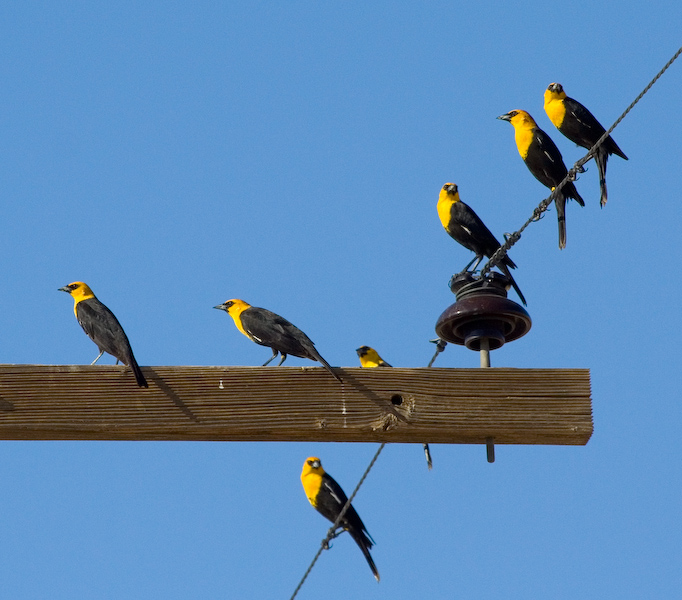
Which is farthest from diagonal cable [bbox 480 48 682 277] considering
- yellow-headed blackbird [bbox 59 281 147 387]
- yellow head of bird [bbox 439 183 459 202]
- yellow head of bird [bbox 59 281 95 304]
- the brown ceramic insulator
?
yellow head of bird [bbox 59 281 95 304]

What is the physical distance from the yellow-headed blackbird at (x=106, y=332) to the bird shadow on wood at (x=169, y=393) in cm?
3

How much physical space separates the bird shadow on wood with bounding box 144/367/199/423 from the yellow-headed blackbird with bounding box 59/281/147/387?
0.03 meters

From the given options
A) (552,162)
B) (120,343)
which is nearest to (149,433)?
(120,343)

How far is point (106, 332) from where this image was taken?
445 centimetres

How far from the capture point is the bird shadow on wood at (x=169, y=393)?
3023 mm

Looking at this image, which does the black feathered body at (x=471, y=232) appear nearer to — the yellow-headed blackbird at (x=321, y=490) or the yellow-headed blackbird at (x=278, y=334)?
the yellow-headed blackbird at (x=278, y=334)

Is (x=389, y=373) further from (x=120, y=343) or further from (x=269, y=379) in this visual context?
(x=120, y=343)

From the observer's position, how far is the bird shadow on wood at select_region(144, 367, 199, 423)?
9.92 ft

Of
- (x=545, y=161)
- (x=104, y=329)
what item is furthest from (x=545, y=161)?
(x=104, y=329)

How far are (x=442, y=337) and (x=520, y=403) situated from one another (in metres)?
0.50

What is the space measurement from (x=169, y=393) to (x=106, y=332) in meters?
1.50

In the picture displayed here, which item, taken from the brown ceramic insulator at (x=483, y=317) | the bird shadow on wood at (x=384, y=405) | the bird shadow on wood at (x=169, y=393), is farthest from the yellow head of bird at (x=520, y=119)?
the bird shadow on wood at (x=169, y=393)

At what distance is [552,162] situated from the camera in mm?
7656

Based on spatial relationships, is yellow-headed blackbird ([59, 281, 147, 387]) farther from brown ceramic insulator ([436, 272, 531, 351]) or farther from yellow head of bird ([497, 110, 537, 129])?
yellow head of bird ([497, 110, 537, 129])
